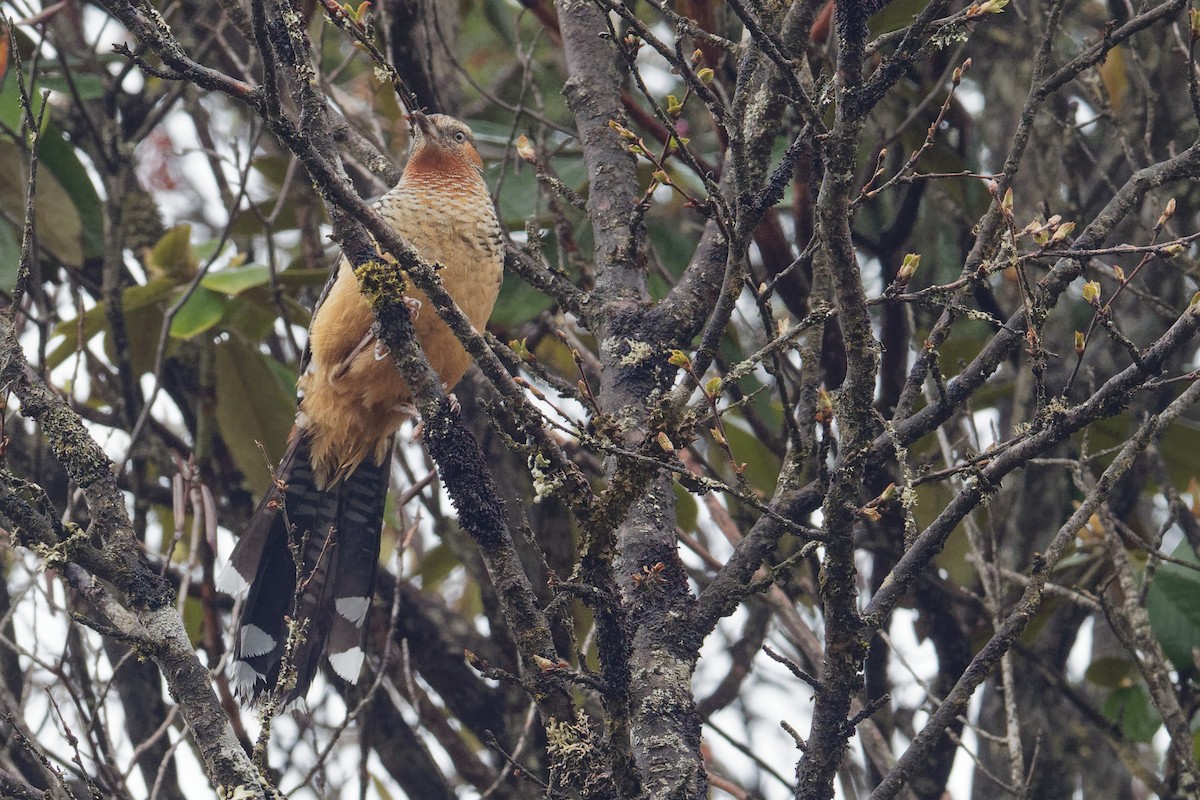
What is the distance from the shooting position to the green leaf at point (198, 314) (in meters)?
3.85

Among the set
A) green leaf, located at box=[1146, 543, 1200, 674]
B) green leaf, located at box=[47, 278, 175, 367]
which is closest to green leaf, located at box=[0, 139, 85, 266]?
green leaf, located at box=[47, 278, 175, 367]

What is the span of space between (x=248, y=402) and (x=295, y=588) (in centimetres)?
123

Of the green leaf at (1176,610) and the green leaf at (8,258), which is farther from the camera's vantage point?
the green leaf at (8,258)

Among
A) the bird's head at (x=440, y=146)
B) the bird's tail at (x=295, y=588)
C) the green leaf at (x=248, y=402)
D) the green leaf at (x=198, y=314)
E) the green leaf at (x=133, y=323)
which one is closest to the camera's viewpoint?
the bird's tail at (x=295, y=588)

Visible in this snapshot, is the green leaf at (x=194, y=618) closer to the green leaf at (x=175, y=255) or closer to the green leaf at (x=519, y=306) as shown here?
the green leaf at (x=175, y=255)

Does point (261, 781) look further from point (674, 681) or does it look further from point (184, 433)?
point (184, 433)

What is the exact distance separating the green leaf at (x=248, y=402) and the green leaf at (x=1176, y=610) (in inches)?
117

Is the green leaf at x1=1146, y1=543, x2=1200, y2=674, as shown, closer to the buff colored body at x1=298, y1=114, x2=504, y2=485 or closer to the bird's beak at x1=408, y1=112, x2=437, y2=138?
the buff colored body at x1=298, y1=114, x2=504, y2=485

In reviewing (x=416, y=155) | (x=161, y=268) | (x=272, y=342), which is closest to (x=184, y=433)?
(x=272, y=342)

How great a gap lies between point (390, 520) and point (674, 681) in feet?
6.99

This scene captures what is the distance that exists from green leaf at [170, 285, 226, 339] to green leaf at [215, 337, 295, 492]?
450 millimetres

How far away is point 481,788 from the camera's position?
4.46 m

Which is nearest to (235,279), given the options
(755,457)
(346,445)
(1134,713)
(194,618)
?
(346,445)

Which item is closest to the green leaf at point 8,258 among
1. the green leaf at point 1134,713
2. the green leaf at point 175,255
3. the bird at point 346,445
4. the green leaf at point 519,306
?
the green leaf at point 175,255
